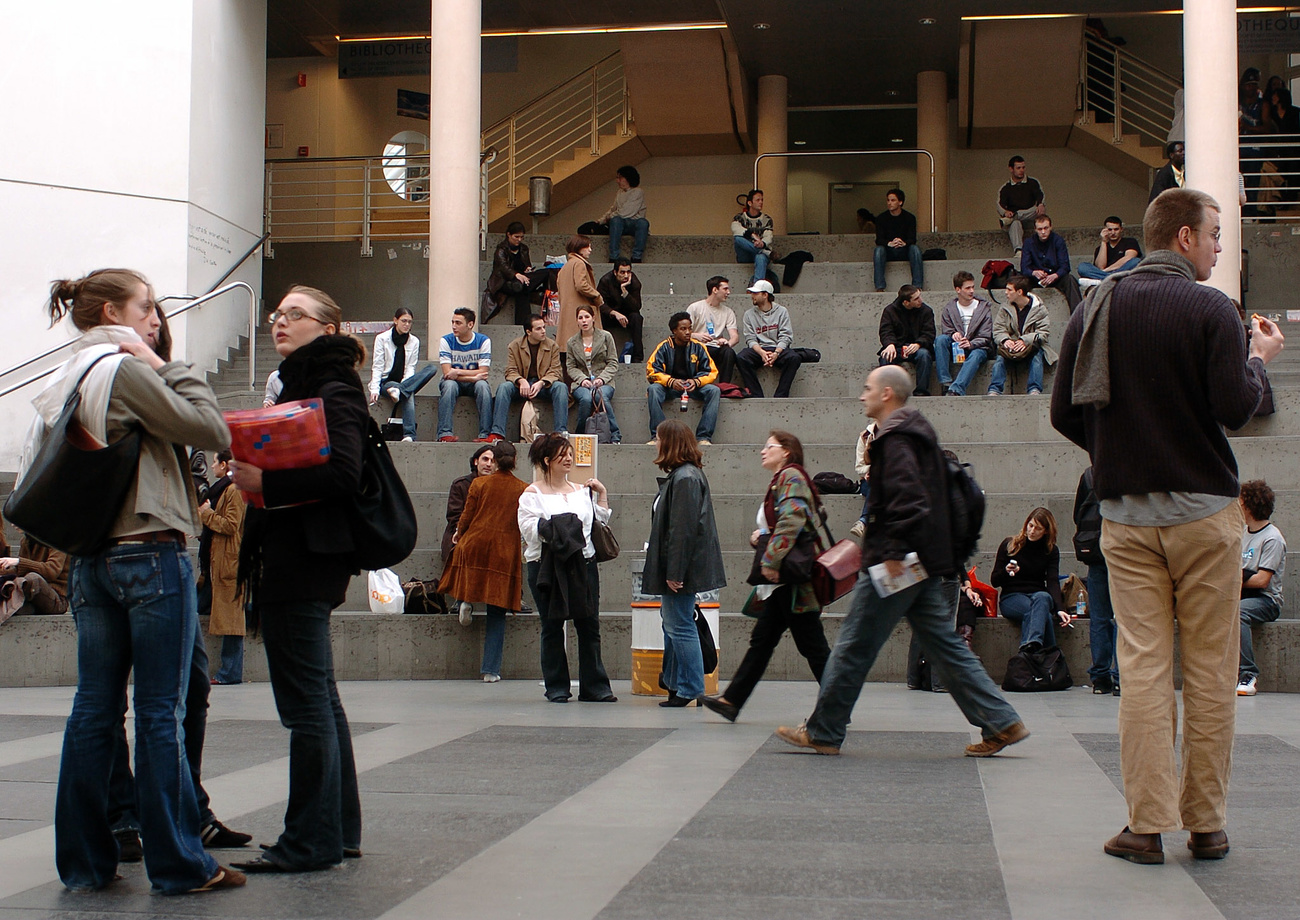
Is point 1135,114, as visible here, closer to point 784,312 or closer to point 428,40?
point 784,312

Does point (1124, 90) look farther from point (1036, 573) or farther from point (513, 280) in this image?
point (1036, 573)

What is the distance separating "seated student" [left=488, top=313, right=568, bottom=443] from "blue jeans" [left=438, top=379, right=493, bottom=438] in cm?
12

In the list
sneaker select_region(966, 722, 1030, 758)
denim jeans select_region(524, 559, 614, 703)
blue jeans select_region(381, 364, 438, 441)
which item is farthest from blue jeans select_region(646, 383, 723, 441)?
sneaker select_region(966, 722, 1030, 758)

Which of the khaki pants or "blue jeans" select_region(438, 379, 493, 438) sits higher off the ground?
"blue jeans" select_region(438, 379, 493, 438)

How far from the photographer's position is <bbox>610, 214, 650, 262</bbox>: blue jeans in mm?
20109

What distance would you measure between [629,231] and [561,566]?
11769 mm

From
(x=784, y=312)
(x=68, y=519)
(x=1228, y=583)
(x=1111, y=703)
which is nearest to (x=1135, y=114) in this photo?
(x=784, y=312)

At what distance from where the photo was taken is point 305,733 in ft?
13.1

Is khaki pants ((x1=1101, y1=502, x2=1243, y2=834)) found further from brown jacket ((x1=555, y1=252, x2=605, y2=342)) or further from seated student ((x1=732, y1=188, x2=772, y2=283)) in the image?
seated student ((x1=732, y1=188, x2=772, y2=283))

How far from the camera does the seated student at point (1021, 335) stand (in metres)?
14.8

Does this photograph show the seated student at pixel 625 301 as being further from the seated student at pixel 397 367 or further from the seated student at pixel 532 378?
the seated student at pixel 397 367

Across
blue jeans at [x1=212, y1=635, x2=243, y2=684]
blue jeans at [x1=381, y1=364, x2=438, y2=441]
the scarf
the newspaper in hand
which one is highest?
blue jeans at [x1=381, y1=364, x2=438, y2=441]

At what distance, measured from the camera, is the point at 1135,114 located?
74.5ft

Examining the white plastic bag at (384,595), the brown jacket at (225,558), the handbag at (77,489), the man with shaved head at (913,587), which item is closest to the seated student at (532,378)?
the white plastic bag at (384,595)
